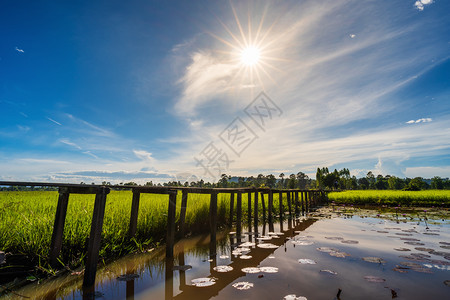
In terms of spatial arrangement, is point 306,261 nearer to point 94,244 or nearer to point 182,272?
point 182,272

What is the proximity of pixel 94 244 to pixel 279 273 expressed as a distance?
9.33 ft

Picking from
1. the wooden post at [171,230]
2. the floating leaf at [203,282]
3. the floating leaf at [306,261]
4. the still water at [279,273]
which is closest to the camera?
the still water at [279,273]

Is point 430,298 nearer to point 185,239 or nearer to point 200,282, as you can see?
point 200,282

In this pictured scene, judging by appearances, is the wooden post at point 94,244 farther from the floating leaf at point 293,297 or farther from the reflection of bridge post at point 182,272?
the floating leaf at point 293,297

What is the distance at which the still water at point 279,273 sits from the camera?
2.82 m

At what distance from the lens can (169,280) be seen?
3285 mm

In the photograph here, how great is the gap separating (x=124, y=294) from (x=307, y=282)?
252 cm

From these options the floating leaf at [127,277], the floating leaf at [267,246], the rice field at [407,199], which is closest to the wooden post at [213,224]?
the floating leaf at [267,246]

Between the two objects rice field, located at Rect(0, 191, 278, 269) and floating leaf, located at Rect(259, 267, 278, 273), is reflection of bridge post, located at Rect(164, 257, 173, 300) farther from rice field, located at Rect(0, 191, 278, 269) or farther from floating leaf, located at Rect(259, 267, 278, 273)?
floating leaf, located at Rect(259, 267, 278, 273)

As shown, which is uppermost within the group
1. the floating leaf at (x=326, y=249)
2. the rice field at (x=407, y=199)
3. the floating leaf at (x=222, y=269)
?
the rice field at (x=407, y=199)

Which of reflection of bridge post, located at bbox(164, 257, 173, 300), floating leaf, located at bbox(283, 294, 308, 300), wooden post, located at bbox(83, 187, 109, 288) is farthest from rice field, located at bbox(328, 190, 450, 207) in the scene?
wooden post, located at bbox(83, 187, 109, 288)

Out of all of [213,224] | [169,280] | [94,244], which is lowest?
[169,280]

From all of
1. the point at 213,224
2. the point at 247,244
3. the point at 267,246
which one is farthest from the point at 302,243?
the point at 213,224

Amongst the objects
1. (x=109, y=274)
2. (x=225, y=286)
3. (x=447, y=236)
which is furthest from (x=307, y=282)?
(x=447, y=236)
